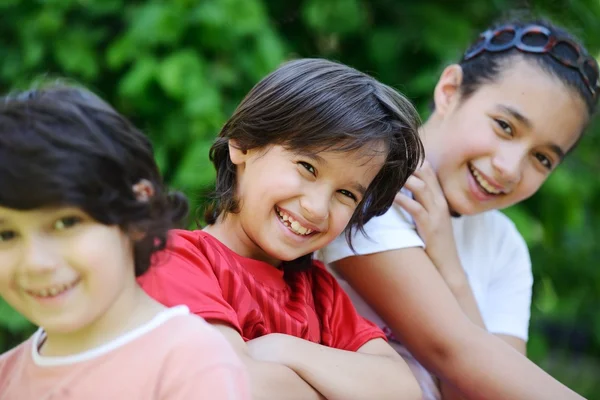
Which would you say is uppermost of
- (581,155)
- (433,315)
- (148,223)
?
(148,223)

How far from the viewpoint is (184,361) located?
3.41 feet

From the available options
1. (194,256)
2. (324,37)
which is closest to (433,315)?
(194,256)

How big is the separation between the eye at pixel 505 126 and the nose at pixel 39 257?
1.19 metres

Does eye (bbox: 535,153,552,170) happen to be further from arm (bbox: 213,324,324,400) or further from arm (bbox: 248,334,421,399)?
arm (bbox: 213,324,324,400)

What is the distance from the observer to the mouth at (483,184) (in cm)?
191

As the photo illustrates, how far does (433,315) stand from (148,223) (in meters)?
0.83

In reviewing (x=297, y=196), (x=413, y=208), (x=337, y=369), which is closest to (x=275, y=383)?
(x=337, y=369)

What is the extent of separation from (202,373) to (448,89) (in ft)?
4.04

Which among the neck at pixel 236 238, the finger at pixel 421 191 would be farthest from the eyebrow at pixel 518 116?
the neck at pixel 236 238

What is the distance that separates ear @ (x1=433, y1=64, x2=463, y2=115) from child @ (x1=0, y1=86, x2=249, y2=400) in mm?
1078

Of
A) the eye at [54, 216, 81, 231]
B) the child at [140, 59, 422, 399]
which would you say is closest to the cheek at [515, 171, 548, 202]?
the child at [140, 59, 422, 399]

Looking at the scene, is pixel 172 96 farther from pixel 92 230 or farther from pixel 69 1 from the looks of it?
pixel 92 230

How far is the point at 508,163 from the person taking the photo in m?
1.87

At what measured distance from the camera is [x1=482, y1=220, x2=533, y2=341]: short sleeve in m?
2.05
